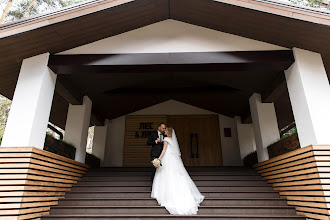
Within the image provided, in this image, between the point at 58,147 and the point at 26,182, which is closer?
the point at 26,182

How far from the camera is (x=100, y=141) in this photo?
27.3ft

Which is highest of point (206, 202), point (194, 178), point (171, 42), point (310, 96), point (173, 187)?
point (171, 42)

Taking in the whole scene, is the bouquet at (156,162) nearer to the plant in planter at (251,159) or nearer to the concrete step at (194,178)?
the concrete step at (194,178)

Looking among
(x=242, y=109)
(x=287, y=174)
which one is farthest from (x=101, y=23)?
(x=242, y=109)

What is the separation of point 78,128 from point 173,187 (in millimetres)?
3248

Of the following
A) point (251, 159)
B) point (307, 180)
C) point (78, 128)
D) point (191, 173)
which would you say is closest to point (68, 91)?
point (78, 128)

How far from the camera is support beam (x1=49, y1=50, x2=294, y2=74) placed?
4.25 m

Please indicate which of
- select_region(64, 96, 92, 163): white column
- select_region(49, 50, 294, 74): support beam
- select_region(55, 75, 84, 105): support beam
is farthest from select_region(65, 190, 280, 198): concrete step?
select_region(49, 50, 294, 74): support beam

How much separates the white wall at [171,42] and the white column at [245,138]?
432cm

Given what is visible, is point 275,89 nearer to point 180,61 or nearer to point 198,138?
point 180,61

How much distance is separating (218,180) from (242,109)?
11.6 ft

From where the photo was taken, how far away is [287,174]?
4.19 metres

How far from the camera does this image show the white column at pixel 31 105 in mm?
3660

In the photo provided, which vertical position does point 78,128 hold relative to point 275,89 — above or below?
below
